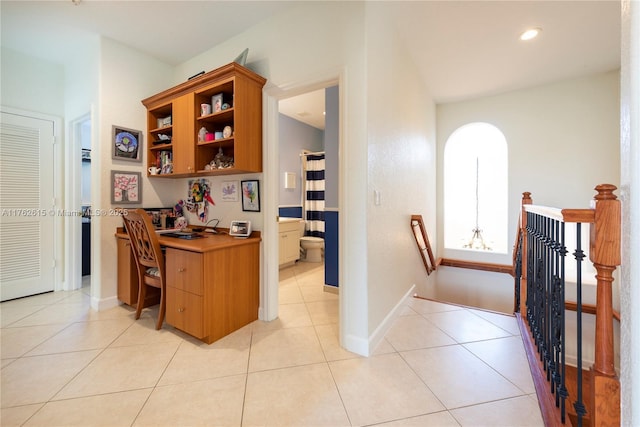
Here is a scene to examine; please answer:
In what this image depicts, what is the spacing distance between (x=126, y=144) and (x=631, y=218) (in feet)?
11.4

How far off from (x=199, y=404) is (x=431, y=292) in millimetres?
3602

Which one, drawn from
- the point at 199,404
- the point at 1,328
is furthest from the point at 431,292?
the point at 1,328

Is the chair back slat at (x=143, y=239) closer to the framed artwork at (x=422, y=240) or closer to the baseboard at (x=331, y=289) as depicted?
the baseboard at (x=331, y=289)

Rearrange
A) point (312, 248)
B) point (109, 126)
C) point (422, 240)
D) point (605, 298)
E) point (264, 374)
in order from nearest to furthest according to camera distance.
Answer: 1. point (605, 298)
2. point (264, 374)
3. point (109, 126)
4. point (422, 240)
5. point (312, 248)

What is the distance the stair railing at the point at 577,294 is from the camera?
96 centimetres

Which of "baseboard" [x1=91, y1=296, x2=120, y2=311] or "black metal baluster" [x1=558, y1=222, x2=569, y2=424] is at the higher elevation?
"black metal baluster" [x1=558, y1=222, x2=569, y2=424]

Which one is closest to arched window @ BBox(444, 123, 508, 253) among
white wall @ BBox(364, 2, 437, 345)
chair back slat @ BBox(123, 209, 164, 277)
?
white wall @ BBox(364, 2, 437, 345)

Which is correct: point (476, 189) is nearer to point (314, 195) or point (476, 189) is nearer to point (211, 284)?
point (314, 195)

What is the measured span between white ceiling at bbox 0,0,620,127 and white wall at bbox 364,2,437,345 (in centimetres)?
28

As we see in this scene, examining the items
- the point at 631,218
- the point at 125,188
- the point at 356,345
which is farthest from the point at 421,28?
the point at 125,188

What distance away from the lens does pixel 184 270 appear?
6.58 feet

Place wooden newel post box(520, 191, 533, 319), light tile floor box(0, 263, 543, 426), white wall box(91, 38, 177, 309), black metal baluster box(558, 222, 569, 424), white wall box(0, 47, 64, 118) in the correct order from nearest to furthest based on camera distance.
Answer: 1. black metal baluster box(558, 222, 569, 424)
2. light tile floor box(0, 263, 543, 426)
3. wooden newel post box(520, 191, 533, 319)
4. white wall box(91, 38, 177, 309)
5. white wall box(0, 47, 64, 118)

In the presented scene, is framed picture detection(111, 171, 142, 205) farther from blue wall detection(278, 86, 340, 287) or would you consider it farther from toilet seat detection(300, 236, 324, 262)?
toilet seat detection(300, 236, 324, 262)

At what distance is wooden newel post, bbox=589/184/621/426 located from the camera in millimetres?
944
